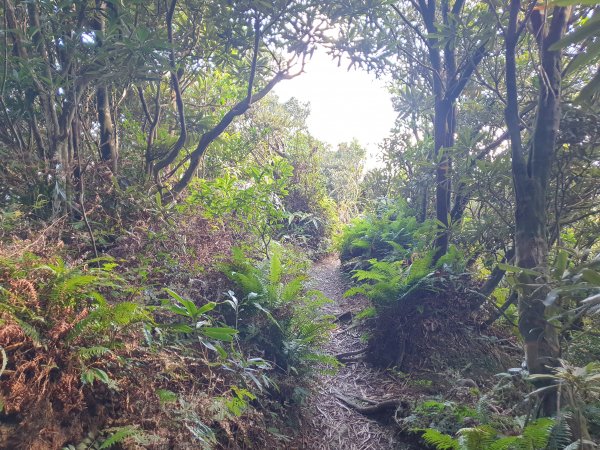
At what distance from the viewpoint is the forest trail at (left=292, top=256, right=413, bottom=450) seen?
300cm

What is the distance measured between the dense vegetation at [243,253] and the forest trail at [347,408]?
4.6 inches

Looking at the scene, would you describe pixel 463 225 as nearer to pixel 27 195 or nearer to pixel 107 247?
pixel 107 247

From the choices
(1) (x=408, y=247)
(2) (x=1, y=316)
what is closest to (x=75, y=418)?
(2) (x=1, y=316)

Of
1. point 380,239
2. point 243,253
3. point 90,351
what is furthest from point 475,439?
point 380,239

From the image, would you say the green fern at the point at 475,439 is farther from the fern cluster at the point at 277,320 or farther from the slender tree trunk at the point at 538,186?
the fern cluster at the point at 277,320

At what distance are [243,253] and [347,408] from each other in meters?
1.89

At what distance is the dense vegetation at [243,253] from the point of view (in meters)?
1.97

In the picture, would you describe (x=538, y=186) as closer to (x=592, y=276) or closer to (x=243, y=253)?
(x=592, y=276)

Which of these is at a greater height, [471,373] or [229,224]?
[229,224]

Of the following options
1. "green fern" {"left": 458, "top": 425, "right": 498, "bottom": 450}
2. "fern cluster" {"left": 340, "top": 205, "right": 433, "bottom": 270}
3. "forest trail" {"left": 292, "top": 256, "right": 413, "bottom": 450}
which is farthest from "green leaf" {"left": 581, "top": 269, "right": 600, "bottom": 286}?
"fern cluster" {"left": 340, "top": 205, "right": 433, "bottom": 270}

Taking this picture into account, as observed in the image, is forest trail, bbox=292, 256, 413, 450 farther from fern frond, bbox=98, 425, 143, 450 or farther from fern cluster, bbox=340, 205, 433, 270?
fern cluster, bbox=340, 205, 433, 270

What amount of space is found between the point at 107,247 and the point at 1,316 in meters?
1.86

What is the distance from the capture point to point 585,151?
10.2 ft

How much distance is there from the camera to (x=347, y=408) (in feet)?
11.5
